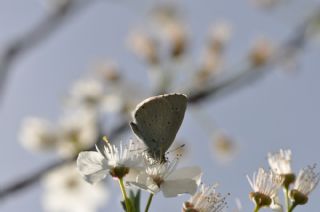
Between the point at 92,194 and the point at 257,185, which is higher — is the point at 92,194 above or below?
above

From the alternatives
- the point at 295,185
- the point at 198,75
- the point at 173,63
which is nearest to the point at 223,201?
the point at 295,185

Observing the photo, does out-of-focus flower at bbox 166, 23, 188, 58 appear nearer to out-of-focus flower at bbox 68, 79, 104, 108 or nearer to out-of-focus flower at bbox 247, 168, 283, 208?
out-of-focus flower at bbox 68, 79, 104, 108

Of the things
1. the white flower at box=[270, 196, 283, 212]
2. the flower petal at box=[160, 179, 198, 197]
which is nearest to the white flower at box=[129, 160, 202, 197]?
the flower petal at box=[160, 179, 198, 197]

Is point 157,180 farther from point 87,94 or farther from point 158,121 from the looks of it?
point 87,94

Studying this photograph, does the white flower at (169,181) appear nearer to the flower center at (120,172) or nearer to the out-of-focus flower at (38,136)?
the flower center at (120,172)

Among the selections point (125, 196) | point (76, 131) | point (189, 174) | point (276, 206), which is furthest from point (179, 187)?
point (76, 131)

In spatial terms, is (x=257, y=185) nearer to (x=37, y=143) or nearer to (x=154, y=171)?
(x=154, y=171)
